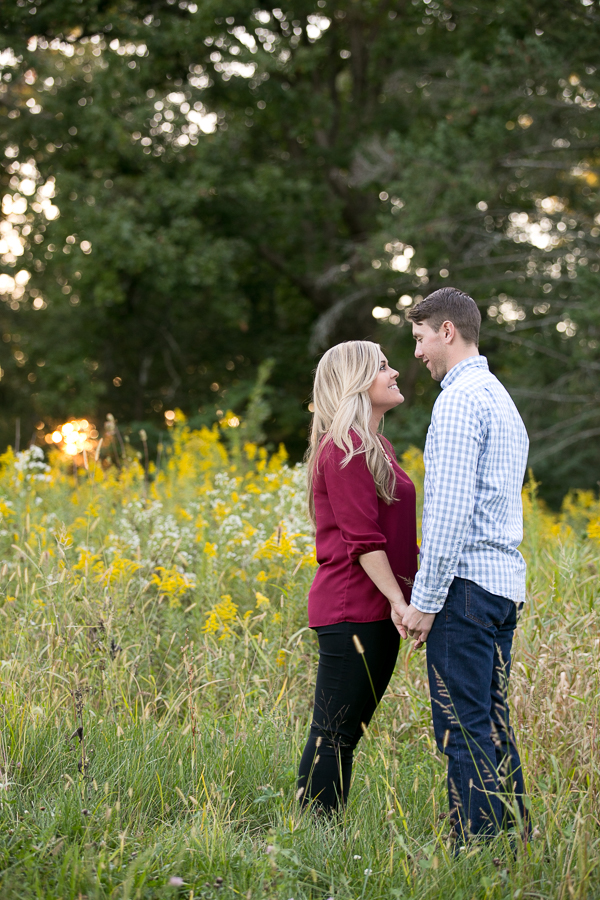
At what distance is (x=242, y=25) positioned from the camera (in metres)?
14.4

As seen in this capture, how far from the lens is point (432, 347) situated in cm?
270

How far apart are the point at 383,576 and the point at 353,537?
6.5 inches

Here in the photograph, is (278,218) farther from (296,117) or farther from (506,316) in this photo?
(506,316)

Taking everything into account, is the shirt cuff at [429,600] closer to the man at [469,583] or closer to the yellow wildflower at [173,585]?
the man at [469,583]

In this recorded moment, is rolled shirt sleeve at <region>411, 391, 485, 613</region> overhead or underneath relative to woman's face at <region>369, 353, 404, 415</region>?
underneath

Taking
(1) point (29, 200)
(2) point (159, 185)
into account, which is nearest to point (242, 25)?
(2) point (159, 185)

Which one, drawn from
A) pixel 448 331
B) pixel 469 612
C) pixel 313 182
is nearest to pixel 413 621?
pixel 469 612

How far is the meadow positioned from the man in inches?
5.7

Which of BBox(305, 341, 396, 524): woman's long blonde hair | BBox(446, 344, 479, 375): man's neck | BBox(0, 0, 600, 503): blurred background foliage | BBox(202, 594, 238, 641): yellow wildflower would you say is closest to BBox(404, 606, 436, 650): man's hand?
BBox(305, 341, 396, 524): woman's long blonde hair

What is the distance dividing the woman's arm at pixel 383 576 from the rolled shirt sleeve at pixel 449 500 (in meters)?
0.11

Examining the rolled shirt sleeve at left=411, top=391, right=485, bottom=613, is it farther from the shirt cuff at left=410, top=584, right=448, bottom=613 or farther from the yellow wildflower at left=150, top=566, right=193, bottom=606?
the yellow wildflower at left=150, top=566, right=193, bottom=606

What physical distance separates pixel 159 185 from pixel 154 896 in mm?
13216

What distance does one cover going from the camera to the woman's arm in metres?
2.60

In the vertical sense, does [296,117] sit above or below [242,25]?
below
